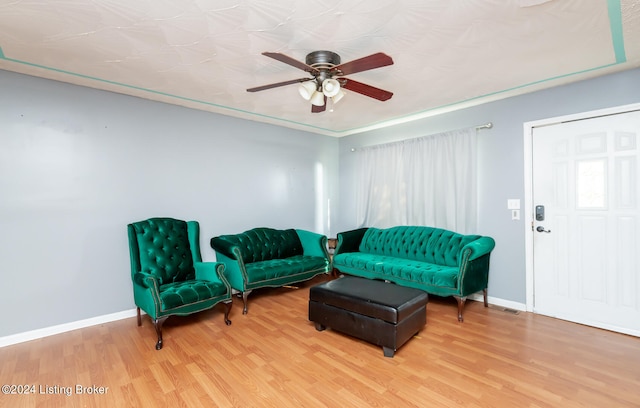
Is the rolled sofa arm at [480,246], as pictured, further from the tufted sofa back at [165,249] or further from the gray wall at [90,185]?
the tufted sofa back at [165,249]

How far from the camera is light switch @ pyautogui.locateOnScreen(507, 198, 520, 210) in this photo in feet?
11.9

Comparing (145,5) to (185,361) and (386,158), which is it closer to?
(185,361)

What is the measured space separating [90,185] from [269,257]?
229cm

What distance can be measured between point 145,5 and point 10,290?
2880mm

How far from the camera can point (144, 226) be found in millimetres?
3389

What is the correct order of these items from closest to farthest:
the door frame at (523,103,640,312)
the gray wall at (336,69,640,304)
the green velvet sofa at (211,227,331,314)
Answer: the gray wall at (336,69,640,304) → the door frame at (523,103,640,312) → the green velvet sofa at (211,227,331,314)

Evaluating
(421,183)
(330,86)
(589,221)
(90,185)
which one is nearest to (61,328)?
(90,185)

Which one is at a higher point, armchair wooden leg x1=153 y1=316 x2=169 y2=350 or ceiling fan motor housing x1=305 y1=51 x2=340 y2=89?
ceiling fan motor housing x1=305 y1=51 x2=340 y2=89

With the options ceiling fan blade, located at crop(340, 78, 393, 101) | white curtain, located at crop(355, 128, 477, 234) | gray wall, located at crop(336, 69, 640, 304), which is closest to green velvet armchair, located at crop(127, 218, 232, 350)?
ceiling fan blade, located at crop(340, 78, 393, 101)

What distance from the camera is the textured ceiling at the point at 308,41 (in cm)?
197

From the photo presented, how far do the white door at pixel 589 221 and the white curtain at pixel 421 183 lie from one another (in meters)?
0.75

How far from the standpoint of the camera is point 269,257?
4.43 m

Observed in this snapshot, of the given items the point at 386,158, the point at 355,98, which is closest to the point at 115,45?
the point at 355,98

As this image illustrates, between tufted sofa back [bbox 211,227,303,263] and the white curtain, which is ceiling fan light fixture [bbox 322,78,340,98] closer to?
tufted sofa back [bbox 211,227,303,263]
